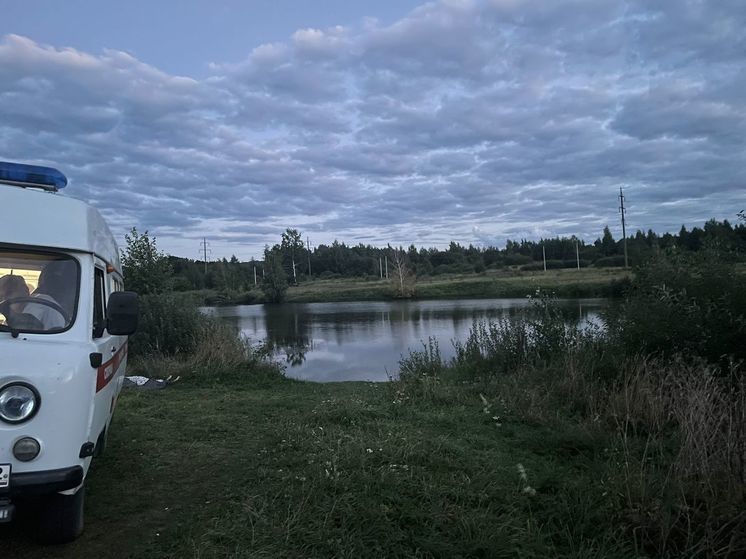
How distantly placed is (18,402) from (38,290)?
1058mm

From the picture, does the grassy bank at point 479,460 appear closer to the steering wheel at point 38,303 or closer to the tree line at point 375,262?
the steering wheel at point 38,303

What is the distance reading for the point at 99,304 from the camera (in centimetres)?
472

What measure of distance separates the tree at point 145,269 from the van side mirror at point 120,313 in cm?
1273

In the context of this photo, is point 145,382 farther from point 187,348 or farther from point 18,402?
point 18,402

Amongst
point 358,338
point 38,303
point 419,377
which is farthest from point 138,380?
point 358,338

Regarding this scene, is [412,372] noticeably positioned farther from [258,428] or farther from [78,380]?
[78,380]

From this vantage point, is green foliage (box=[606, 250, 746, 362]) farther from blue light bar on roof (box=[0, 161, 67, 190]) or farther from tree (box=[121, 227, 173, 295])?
tree (box=[121, 227, 173, 295])

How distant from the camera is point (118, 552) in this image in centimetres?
389

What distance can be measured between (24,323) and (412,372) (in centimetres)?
829

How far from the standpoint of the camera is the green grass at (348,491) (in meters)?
3.88

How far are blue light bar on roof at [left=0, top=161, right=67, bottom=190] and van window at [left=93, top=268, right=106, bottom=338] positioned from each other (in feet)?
3.17

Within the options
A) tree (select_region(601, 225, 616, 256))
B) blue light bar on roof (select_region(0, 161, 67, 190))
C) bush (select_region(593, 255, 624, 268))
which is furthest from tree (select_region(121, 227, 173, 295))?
tree (select_region(601, 225, 616, 256))

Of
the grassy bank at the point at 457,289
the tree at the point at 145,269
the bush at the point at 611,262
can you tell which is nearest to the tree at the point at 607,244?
the bush at the point at 611,262

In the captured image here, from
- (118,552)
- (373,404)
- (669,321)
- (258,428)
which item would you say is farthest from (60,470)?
(669,321)
